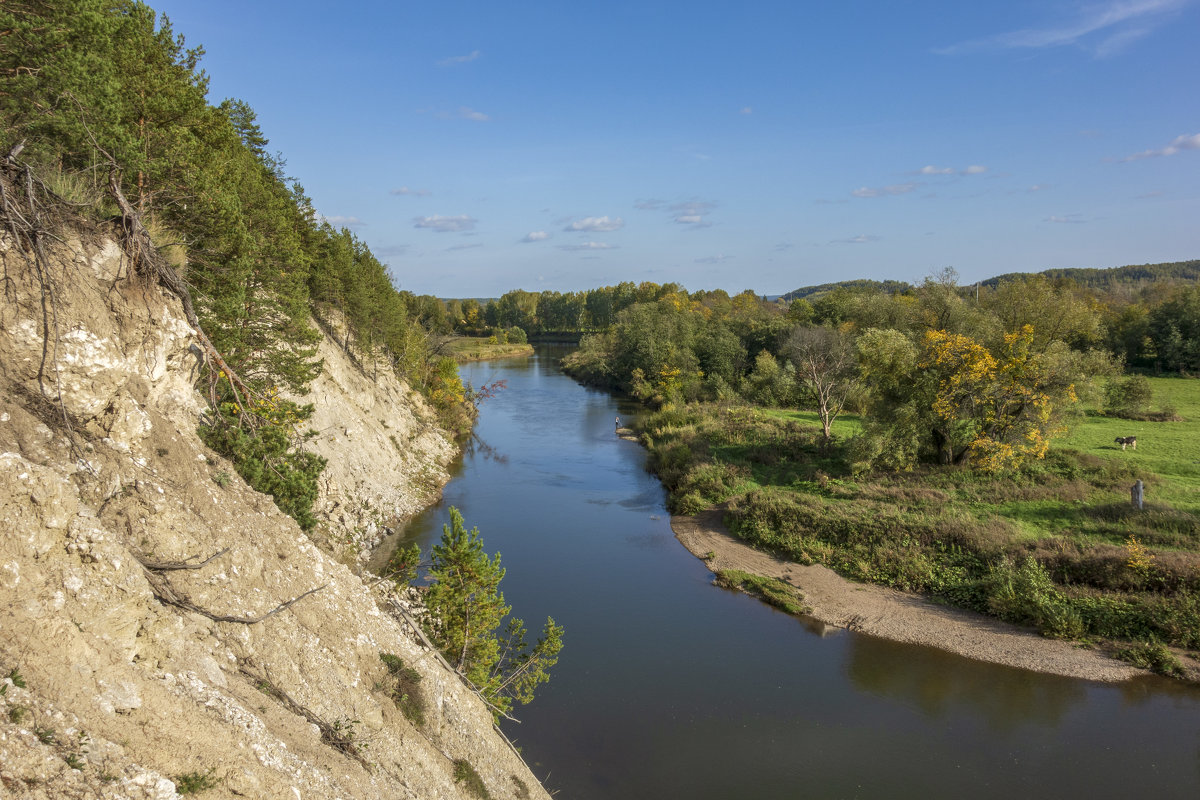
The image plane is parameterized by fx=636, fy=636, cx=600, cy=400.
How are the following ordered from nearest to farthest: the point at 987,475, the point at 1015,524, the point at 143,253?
1. the point at 143,253
2. the point at 1015,524
3. the point at 987,475

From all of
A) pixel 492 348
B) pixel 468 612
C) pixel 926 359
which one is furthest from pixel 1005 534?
pixel 492 348

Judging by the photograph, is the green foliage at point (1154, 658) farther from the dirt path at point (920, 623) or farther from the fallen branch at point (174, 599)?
the fallen branch at point (174, 599)

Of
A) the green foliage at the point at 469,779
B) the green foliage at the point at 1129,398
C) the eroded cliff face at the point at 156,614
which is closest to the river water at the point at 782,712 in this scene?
the green foliage at the point at 469,779

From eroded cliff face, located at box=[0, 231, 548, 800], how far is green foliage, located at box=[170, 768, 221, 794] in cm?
2

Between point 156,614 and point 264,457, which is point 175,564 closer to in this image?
point 156,614

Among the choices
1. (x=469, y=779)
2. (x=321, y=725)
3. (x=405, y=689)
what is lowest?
(x=469, y=779)

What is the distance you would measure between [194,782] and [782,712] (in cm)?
1302

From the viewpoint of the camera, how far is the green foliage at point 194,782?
19.8 feet

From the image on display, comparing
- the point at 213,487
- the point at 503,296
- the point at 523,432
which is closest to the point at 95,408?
the point at 213,487

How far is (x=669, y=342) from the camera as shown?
198 ft

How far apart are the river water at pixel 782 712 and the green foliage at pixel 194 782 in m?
8.26

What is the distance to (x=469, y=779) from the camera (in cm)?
992

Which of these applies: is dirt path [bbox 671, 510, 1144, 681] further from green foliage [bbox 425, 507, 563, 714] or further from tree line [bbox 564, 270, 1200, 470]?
green foliage [bbox 425, 507, 563, 714]

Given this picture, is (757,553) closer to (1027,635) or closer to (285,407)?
(1027,635)
